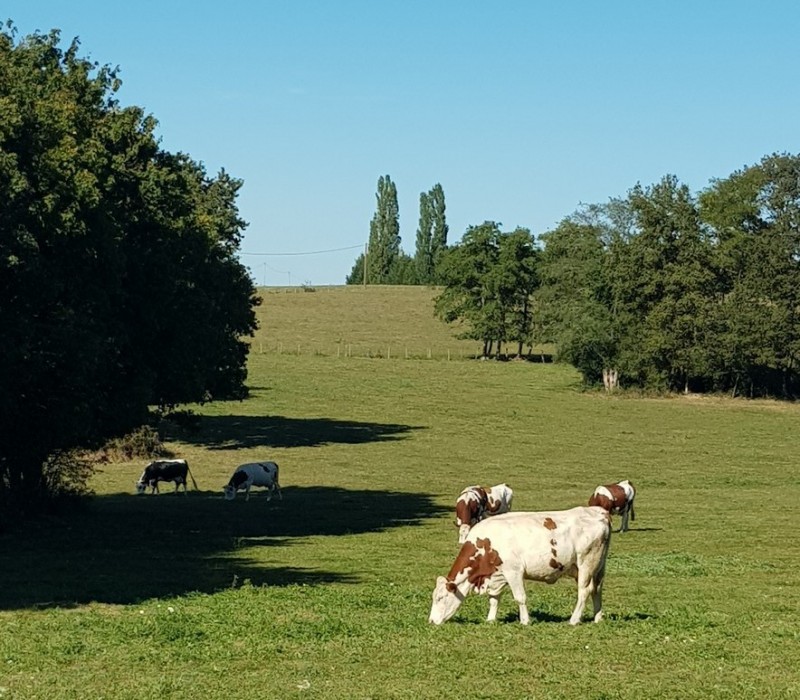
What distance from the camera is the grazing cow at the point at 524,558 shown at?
16703 millimetres

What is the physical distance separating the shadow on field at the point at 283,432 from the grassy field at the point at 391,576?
32 centimetres

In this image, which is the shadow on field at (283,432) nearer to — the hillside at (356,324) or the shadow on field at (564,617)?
the hillside at (356,324)

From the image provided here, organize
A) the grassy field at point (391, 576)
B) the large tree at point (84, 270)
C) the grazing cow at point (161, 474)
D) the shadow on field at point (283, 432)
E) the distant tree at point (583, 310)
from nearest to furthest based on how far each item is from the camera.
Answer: the grassy field at point (391, 576) < the large tree at point (84, 270) < the grazing cow at point (161, 474) < the shadow on field at point (283, 432) < the distant tree at point (583, 310)

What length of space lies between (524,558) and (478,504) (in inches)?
653

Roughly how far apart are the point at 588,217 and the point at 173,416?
2823 inches

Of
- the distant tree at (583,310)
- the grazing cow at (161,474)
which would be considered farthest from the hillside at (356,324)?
the grazing cow at (161,474)

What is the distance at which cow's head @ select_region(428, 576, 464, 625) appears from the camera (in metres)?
16.9

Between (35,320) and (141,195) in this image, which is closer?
(35,320)

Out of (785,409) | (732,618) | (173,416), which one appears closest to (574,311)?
(785,409)

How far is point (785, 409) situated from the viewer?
287ft

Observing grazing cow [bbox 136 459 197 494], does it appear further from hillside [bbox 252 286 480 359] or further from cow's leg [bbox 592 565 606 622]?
hillside [bbox 252 286 480 359]

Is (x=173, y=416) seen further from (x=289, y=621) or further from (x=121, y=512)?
(x=289, y=621)

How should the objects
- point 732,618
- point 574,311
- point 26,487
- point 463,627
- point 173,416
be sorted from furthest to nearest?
point 574,311
point 173,416
point 26,487
point 732,618
point 463,627

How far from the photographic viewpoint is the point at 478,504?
33.2 meters
